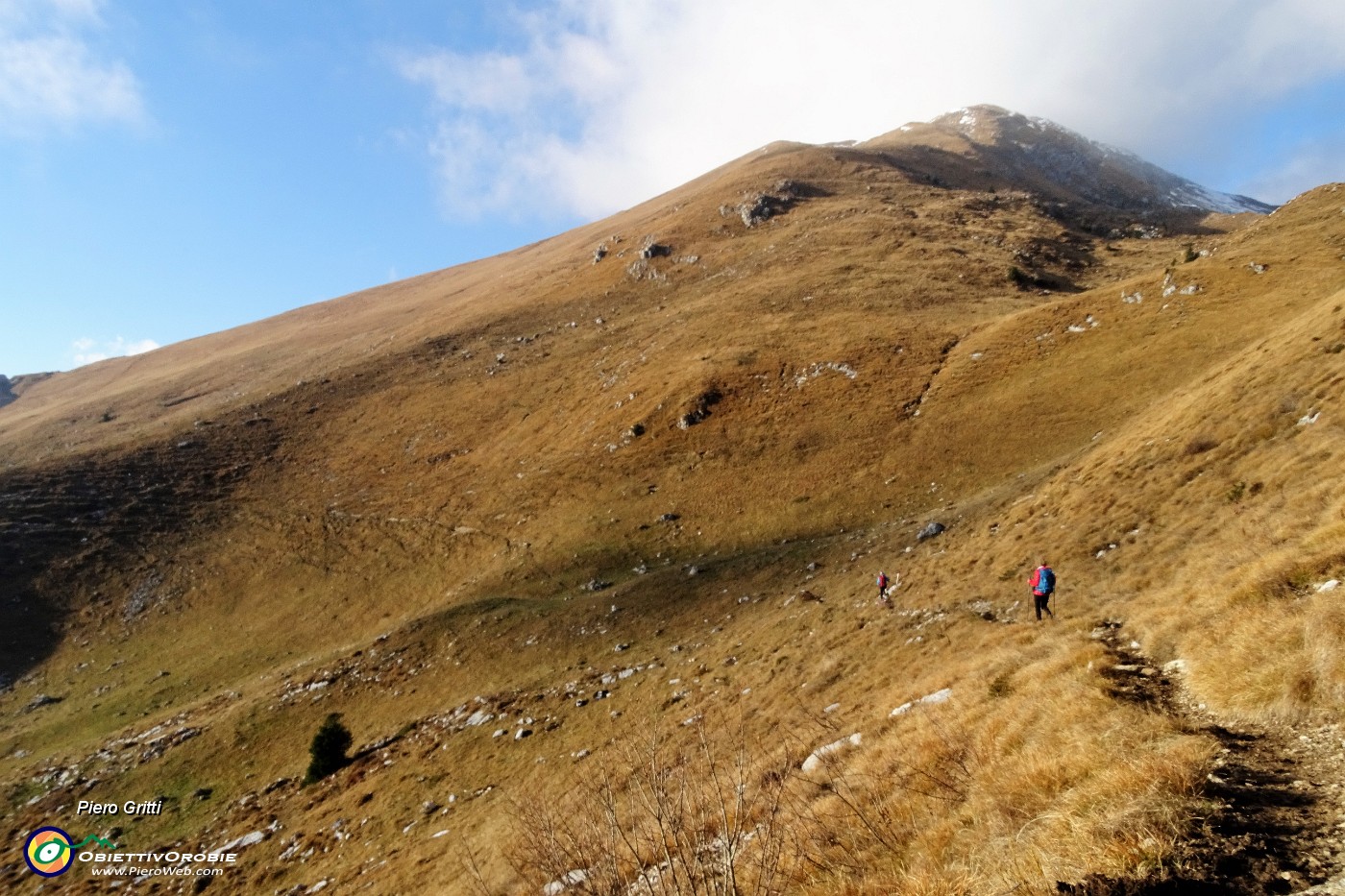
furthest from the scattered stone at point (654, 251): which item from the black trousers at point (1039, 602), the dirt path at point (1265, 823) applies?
the dirt path at point (1265, 823)

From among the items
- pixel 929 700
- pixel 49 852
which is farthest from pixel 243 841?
pixel 929 700

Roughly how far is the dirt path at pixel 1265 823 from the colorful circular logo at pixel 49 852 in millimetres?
29914

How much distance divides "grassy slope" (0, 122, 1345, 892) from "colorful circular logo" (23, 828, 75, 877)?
1.77m

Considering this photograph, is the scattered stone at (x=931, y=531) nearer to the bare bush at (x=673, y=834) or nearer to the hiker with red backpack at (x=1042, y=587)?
the hiker with red backpack at (x=1042, y=587)

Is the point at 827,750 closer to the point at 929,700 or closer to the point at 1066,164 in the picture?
the point at 929,700

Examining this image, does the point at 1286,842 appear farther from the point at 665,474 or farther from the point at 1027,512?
the point at 665,474

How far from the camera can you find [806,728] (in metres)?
13.6

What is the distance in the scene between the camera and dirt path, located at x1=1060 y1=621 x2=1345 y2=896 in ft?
13.6

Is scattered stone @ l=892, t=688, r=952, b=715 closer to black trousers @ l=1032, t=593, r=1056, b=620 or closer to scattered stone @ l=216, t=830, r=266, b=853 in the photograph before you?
black trousers @ l=1032, t=593, r=1056, b=620

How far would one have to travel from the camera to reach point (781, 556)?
30391 mm

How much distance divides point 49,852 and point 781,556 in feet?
97.2

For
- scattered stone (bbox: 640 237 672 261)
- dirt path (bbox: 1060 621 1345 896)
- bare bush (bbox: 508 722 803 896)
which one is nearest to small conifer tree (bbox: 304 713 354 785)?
bare bush (bbox: 508 722 803 896)

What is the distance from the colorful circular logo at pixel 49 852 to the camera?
66.2 ft

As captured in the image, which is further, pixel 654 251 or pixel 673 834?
pixel 654 251
